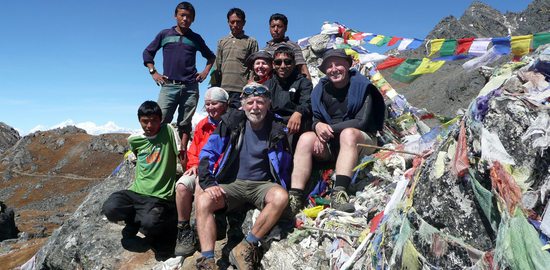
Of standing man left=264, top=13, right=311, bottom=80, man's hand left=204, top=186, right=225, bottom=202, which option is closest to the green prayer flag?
standing man left=264, top=13, right=311, bottom=80

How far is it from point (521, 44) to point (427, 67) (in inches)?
76.6

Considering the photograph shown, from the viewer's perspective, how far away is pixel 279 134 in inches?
256

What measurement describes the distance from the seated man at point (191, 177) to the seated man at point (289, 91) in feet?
3.06

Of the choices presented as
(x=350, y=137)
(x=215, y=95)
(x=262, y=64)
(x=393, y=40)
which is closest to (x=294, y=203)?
(x=350, y=137)

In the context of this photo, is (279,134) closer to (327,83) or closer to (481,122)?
(327,83)

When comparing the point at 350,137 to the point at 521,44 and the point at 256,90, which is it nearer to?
the point at 256,90

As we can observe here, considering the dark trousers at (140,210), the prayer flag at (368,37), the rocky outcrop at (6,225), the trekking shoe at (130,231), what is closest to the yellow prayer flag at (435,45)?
the prayer flag at (368,37)

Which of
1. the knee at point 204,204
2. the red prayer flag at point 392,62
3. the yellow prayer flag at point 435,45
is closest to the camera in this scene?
the knee at point 204,204

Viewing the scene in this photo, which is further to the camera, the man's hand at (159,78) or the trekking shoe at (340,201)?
the man's hand at (159,78)

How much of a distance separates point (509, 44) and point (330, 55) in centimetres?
256

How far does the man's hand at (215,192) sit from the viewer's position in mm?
6168

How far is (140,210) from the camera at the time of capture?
7344 millimetres

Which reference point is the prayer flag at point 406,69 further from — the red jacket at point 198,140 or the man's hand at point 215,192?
the man's hand at point 215,192

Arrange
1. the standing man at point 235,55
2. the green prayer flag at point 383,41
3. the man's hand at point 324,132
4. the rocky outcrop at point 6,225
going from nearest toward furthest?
the man's hand at point 324,132 → the standing man at point 235,55 → the green prayer flag at point 383,41 → the rocky outcrop at point 6,225
